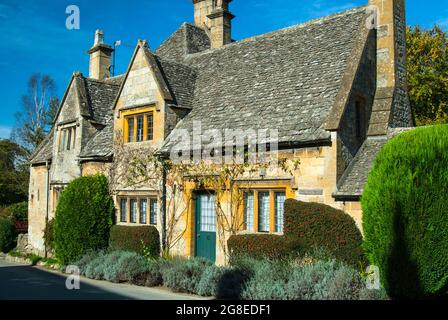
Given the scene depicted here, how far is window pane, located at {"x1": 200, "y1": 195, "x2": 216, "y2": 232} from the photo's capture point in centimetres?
1580

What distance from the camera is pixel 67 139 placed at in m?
21.7

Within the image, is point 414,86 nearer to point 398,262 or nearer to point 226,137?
point 226,137

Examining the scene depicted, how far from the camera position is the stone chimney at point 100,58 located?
2745 centimetres

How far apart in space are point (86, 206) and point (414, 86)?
64.1 feet

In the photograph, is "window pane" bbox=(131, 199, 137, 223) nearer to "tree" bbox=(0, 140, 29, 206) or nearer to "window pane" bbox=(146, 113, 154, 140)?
"window pane" bbox=(146, 113, 154, 140)

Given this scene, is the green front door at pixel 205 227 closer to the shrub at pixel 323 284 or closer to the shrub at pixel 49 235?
the shrub at pixel 323 284

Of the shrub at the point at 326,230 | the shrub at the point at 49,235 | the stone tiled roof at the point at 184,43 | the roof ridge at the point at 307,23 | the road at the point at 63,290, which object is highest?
the stone tiled roof at the point at 184,43

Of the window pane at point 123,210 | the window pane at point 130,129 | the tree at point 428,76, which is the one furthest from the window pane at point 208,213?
the tree at point 428,76

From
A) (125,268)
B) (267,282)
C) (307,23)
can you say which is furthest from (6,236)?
(267,282)

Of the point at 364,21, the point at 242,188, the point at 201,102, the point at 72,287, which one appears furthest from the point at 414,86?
the point at 72,287

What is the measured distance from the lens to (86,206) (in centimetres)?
1709

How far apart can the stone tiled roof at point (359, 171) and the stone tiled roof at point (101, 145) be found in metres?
9.36

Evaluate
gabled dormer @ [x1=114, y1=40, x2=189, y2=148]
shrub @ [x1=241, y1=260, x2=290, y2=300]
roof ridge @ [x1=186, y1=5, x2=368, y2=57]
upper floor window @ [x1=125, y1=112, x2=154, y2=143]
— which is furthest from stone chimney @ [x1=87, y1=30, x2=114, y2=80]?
shrub @ [x1=241, y1=260, x2=290, y2=300]
